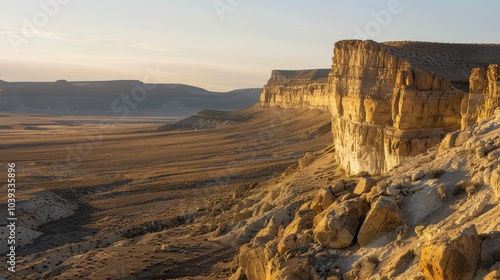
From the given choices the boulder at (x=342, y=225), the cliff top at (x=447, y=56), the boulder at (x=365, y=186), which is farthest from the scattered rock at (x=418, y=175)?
the cliff top at (x=447, y=56)

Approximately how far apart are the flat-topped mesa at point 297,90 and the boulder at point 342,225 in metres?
53.6

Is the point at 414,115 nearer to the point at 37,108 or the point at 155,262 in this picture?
the point at 155,262

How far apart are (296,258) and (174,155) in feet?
142

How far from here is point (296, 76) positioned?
329 ft

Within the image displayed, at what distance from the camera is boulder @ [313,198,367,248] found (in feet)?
36.1

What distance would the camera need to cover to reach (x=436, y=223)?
398 inches

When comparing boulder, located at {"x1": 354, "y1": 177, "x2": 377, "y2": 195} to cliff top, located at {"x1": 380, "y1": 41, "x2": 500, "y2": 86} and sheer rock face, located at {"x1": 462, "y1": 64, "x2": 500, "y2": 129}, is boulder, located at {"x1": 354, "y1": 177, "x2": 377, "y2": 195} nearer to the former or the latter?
sheer rock face, located at {"x1": 462, "y1": 64, "x2": 500, "y2": 129}

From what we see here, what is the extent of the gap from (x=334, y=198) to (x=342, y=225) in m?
1.67

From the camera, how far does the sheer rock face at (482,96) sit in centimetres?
1480

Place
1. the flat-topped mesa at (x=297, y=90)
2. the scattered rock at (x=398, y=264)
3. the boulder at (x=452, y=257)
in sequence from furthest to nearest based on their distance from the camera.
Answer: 1. the flat-topped mesa at (x=297, y=90)
2. the scattered rock at (x=398, y=264)
3. the boulder at (x=452, y=257)

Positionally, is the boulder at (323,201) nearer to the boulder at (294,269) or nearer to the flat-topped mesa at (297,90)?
the boulder at (294,269)

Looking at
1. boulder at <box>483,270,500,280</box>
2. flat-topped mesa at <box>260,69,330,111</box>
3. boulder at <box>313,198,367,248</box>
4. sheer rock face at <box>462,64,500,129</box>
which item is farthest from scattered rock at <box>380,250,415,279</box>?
flat-topped mesa at <box>260,69,330,111</box>

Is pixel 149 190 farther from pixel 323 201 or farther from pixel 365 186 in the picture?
pixel 365 186

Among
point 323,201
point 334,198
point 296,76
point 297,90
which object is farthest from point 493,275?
point 296,76
